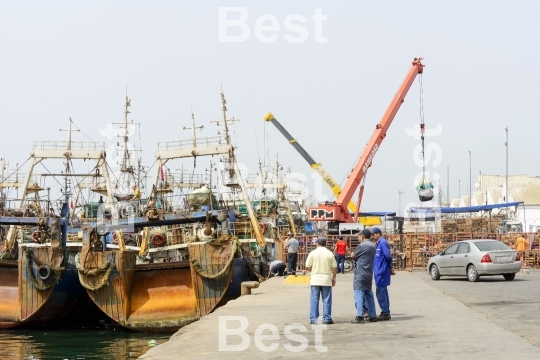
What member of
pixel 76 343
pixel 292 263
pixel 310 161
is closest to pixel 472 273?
pixel 292 263

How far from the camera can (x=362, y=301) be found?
45.5 feet

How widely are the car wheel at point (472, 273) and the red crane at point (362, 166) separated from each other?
64.9 ft

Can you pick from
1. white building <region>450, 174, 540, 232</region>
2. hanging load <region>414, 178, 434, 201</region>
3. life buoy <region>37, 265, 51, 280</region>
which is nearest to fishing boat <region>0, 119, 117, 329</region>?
life buoy <region>37, 265, 51, 280</region>

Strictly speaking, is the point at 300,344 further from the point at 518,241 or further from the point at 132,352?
the point at 518,241

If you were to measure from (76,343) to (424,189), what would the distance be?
26.7m

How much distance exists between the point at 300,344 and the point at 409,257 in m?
27.1

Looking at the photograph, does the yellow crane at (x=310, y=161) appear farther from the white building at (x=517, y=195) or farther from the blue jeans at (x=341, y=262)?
the blue jeans at (x=341, y=262)

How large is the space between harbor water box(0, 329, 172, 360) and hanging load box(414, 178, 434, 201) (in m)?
23.1

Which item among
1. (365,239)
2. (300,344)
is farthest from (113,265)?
(300,344)

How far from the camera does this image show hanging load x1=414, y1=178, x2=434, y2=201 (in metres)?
46.0

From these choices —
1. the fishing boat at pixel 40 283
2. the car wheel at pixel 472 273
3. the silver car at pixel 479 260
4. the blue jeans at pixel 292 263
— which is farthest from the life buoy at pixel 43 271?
the car wheel at pixel 472 273

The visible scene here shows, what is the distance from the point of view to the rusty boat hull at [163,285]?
26.5 meters

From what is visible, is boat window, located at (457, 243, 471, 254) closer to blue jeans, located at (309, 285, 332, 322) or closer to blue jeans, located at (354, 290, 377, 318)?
blue jeans, located at (354, 290, 377, 318)

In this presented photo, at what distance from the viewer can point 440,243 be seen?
38812mm
